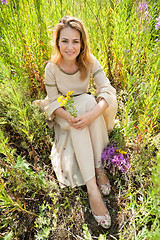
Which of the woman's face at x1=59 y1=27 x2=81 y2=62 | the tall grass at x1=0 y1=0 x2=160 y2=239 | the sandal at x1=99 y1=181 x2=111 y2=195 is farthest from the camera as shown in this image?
the sandal at x1=99 y1=181 x2=111 y2=195

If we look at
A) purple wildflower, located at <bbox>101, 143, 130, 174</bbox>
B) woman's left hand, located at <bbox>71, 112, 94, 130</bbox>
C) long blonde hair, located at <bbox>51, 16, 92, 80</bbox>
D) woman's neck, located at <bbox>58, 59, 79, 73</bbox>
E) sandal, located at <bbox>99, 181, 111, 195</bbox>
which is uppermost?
long blonde hair, located at <bbox>51, 16, 92, 80</bbox>

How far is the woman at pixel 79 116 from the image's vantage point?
4.01 ft

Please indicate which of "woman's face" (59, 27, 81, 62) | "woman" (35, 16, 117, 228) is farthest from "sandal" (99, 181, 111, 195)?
"woman's face" (59, 27, 81, 62)

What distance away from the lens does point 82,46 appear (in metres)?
1.32

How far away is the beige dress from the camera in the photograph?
4.20 feet

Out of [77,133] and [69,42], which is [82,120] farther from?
[69,42]

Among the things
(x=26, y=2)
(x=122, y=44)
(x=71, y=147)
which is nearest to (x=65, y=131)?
(x=71, y=147)

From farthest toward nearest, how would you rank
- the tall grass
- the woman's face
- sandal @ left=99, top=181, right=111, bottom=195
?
sandal @ left=99, top=181, right=111, bottom=195
the woman's face
the tall grass

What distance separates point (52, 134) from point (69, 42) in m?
0.79

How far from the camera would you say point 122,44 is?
70.7 inches

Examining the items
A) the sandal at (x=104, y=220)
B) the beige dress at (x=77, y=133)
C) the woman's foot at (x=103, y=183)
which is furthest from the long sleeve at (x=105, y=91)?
the sandal at (x=104, y=220)

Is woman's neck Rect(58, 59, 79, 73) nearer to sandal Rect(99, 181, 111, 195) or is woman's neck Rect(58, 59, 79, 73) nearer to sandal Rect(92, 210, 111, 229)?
sandal Rect(99, 181, 111, 195)

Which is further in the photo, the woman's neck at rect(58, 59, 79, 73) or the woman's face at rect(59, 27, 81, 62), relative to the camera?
the woman's neck at rect(58, 59, 79, 73)

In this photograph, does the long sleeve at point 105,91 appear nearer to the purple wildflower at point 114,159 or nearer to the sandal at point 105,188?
the purple wildflower at point 114,159
